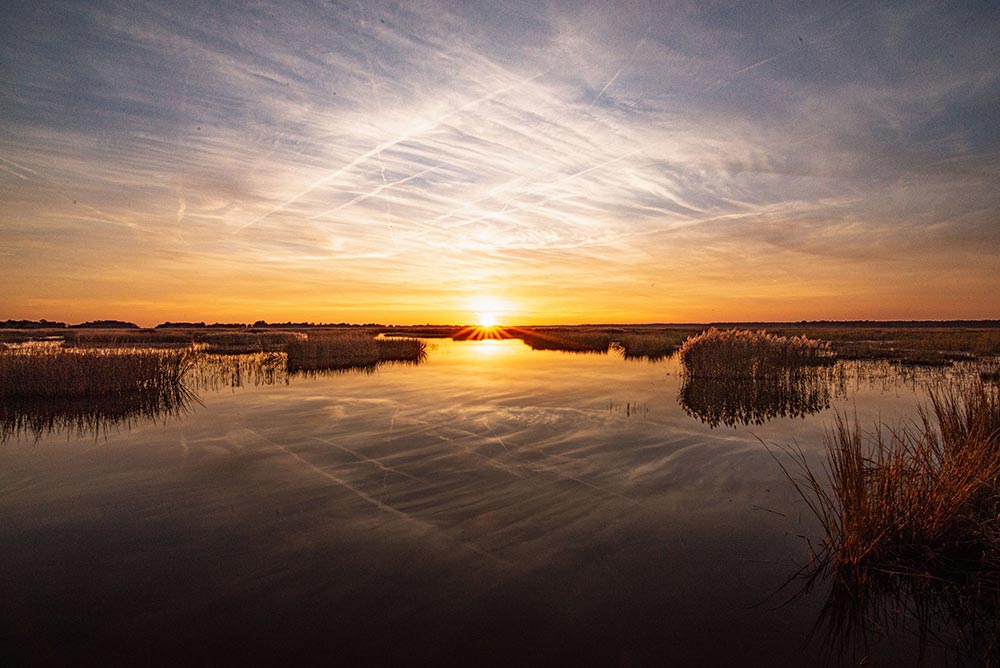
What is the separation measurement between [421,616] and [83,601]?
3.33 m

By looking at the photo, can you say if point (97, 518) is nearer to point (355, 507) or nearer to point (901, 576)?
point (355, 507)

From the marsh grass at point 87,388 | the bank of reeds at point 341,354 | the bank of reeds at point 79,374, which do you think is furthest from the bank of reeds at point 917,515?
the bank of reeds at point 341,354

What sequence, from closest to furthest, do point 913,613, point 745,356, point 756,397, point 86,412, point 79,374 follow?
point 913,613
point 86,412
point 79,374
point 756,397
point 745,356

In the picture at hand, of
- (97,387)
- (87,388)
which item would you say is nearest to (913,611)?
(97,387)

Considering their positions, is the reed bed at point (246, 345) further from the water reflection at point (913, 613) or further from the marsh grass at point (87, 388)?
the water reflection at point (913, 613)

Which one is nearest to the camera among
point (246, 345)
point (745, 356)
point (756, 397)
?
point (756, 397)

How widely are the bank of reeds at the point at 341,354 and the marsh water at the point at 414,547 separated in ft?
50.1

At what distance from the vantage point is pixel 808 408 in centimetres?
1525

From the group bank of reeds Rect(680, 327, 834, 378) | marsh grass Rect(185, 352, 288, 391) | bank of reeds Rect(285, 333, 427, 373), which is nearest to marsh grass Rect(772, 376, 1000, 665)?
bank of reeds Rect(680, 327, 834, 378)

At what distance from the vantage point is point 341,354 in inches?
1219

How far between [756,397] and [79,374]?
23007mm

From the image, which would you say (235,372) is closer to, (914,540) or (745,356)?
(745,356)

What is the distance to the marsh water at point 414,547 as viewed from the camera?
4199 mm

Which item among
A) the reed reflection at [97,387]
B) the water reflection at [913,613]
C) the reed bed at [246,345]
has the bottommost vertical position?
the water reflection at [913,613]
